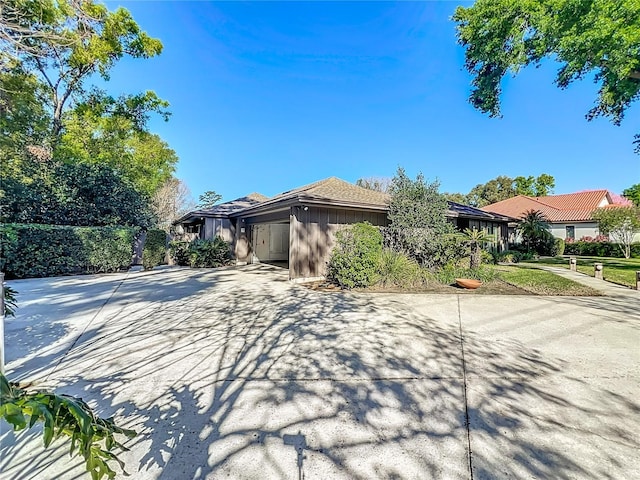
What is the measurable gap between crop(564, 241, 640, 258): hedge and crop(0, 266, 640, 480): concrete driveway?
19.6 metres

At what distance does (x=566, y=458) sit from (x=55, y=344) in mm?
6132

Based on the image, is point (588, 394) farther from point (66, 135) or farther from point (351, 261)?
point (66, 135)

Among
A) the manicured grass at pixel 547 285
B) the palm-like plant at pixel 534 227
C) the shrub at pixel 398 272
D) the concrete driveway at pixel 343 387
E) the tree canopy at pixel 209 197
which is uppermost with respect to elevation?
the tree canopy at pixel 209 197

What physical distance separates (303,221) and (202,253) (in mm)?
6470

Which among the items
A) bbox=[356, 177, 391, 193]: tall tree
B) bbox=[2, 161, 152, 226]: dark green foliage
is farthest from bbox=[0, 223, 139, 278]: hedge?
bbox=[356, 177, 391, 193]: tall tree

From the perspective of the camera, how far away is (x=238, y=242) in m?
15.7

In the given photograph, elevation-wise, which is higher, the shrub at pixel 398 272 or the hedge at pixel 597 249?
the hedge at pixel 597 249

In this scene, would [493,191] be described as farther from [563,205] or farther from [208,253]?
[208,253]

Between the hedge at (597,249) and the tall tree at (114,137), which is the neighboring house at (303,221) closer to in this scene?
the tall tree at (114,137)

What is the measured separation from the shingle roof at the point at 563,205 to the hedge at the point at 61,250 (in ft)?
94.3

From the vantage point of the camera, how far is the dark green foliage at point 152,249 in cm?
1261

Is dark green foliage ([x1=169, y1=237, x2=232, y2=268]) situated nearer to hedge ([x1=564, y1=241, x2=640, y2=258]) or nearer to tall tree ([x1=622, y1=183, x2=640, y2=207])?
tall tree ([x1=622, y1=183, x2=640, y2=207])

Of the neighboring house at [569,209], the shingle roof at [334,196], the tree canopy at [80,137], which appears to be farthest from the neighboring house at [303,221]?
the neighboring house at [569,209]

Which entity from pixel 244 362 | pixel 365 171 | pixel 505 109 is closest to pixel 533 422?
pixel 244 362
